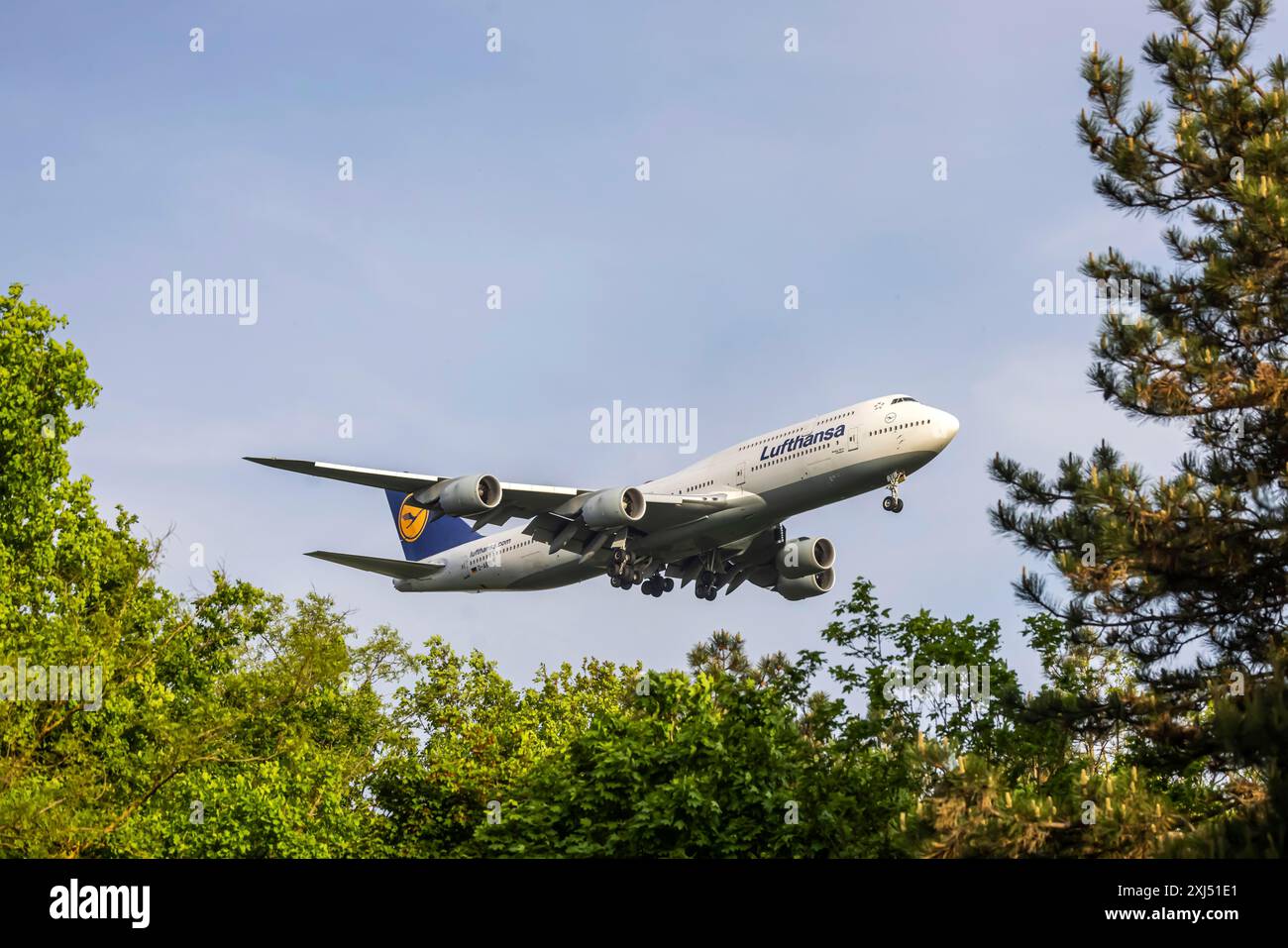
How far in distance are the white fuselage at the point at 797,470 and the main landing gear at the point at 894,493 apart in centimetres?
11

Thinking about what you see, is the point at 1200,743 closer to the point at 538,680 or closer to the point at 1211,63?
the point at 1211,63

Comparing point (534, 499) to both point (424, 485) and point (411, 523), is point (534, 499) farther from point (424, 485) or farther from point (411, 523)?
point (411, 523)

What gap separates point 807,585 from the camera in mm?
50719

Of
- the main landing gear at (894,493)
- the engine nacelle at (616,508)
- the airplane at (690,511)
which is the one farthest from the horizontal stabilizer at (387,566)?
the main landing gear at (894,493)

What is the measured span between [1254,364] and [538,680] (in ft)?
134

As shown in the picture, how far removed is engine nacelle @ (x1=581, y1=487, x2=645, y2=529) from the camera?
42844mm

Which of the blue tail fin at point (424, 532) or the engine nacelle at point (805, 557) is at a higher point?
the blue tail fin at point (424, 532)

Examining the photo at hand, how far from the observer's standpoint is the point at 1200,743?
1927 cm

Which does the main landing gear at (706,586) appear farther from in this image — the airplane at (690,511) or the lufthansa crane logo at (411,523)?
the lufthansa crane logo at (411,523)

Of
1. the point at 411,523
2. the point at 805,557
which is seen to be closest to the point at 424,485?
the point at 805,557

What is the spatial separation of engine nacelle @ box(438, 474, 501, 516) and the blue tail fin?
612 inches

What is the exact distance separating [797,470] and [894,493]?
3.07m

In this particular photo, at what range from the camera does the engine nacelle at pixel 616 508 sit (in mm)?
42844
